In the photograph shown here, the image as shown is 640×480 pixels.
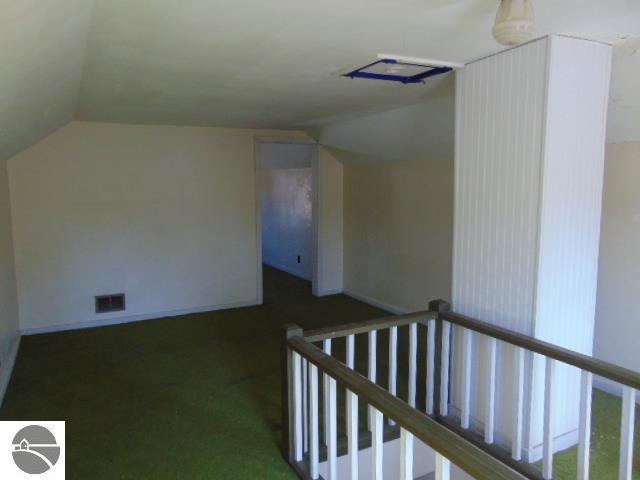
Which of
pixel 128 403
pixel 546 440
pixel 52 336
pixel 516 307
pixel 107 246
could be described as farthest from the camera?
pixel 107 246

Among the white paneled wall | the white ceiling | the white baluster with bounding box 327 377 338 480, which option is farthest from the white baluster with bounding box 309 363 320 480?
the white ceiling

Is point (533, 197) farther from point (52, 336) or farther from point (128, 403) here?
point (52, 336)

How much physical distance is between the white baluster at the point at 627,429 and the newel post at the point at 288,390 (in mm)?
1461

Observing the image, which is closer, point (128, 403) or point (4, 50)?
Answer: point (4, 50)

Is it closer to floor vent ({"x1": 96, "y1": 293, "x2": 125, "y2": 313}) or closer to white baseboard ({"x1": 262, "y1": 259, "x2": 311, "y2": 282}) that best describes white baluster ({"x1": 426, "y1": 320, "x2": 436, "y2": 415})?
floor vent ({"x1": 96, "y1": 293, "x2": 125, "y2": 313})

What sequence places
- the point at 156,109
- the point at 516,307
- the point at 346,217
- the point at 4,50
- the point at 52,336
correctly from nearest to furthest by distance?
1. the point at 4,50
2. the point at 516,307
3. the point at 156,109
4. the point at 52,336
5. the point at 346,217

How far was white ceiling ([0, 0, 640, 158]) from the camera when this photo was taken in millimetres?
1792

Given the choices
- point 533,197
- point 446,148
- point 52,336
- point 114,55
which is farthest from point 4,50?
point 52,336

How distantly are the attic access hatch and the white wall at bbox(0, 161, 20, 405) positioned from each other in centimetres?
314

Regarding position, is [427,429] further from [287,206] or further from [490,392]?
[287,206]

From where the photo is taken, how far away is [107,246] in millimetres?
4906

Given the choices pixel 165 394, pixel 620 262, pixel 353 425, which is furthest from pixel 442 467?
pixel 620 262

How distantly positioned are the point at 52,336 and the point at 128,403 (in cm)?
196

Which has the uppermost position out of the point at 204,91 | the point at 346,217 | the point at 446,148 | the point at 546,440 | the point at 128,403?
the point at 204,91
